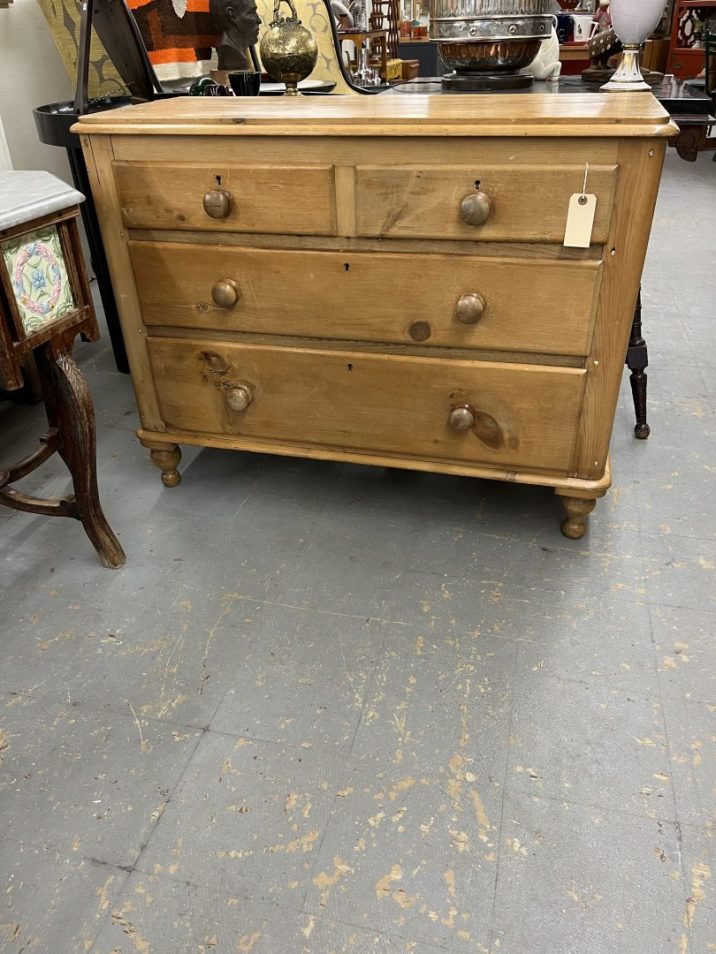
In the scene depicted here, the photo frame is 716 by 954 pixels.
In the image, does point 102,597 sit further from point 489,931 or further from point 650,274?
point 650,274

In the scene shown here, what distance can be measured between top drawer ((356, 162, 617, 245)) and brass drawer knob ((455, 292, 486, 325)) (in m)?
0.11

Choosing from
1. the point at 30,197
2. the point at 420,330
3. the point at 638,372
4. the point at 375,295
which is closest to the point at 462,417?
the point at 420,330

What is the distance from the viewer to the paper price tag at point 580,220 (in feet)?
4.26

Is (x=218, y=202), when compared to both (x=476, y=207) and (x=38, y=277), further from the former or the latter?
(x=476, y=207)

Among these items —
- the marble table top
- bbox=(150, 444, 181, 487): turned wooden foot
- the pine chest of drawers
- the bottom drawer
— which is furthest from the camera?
bbox=(150, 444, 181, 487): turned wooden foot

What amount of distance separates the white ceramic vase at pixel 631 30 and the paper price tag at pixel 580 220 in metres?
0.45

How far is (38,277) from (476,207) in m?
0.79

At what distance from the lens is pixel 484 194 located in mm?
1328

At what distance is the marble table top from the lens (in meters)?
1.21

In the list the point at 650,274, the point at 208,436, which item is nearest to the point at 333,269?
the point at 208,436

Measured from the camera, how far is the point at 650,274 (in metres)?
3.30

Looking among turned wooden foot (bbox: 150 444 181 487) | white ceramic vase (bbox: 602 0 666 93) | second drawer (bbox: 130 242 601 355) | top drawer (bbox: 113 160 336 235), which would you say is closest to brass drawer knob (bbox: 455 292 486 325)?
second drawer (bbox: 130 242 601 355)

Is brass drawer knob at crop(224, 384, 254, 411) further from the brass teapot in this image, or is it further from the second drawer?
the brass teapot

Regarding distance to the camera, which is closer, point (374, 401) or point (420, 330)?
point (420, 330)
